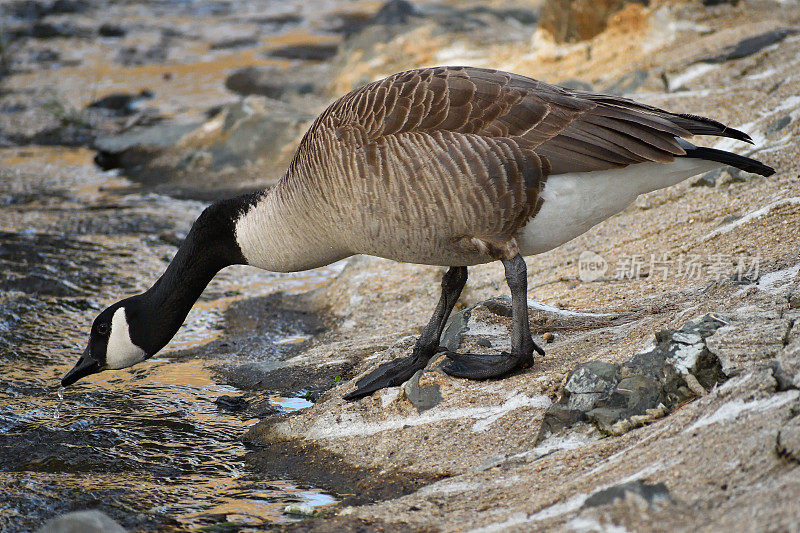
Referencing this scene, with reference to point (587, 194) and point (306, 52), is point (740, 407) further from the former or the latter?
point (306, 52)

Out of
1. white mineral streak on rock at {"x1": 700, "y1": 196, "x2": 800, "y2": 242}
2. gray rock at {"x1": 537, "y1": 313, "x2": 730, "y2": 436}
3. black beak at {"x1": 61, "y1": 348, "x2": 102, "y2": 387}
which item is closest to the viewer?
gray rock at {"x1": 537, "y1": 313, "x2": 730, "y2": 436}

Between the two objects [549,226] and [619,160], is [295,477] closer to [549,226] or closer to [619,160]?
[549,226]

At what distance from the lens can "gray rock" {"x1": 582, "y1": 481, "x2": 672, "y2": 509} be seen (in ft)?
10.2

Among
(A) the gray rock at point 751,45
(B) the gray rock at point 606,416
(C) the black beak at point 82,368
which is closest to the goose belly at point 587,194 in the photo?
(B) the gray rock at point 606,416

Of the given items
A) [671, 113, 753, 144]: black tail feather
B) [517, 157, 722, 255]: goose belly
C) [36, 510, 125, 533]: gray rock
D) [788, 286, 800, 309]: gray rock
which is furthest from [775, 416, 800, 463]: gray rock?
[36, 510, 125, 533]: gray rock

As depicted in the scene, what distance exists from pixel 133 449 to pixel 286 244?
5.07ft

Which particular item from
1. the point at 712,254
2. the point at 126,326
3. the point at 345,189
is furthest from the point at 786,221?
the point at 126,326

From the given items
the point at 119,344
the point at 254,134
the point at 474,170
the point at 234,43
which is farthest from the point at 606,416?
the point at 234,43

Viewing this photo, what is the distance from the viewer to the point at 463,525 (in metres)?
3.60

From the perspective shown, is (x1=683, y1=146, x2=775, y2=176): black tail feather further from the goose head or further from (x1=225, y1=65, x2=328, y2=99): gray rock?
(x1=225, y1=65, x2=328, y2=99): gray rock

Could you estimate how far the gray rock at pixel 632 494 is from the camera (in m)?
3.12

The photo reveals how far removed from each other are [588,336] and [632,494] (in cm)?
215

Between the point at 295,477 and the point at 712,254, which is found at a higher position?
the point at 712,254

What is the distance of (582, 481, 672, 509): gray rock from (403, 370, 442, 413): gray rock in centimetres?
177
